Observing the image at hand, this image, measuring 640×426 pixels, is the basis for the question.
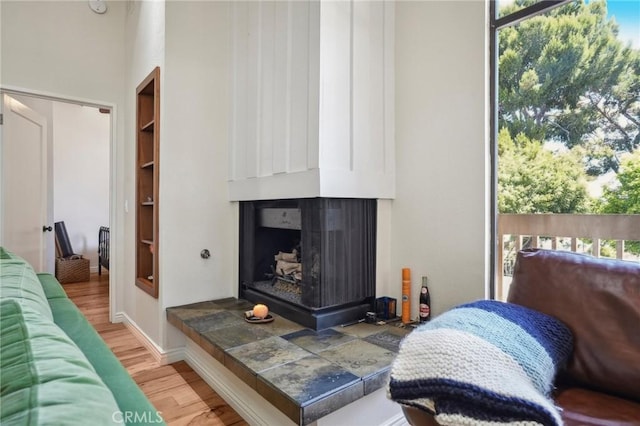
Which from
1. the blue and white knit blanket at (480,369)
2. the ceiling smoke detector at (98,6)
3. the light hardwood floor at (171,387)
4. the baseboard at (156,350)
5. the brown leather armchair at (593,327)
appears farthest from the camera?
the ceiling smoke detector at (98,6)

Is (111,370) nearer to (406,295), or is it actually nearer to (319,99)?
(319,99)

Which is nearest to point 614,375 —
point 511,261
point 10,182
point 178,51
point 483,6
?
point 511,261

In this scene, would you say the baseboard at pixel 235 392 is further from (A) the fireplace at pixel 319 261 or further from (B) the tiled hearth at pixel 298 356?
(A) the fireplace at pixel 319 261

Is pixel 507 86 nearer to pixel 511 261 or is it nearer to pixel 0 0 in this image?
pixel 511 261

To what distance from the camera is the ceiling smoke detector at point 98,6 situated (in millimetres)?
3080


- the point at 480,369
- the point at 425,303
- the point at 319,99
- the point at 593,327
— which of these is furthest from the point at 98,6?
the point at 593,327

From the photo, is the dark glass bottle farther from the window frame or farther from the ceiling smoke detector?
the ceiling smoke detector

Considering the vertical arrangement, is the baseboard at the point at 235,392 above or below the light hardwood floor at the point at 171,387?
above

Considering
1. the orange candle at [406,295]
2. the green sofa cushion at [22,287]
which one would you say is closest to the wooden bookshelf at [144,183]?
the green sofa cushion at [22,287]

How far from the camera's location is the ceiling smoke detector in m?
3.08

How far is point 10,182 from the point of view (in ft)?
9.97

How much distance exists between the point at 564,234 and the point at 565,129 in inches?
21.2

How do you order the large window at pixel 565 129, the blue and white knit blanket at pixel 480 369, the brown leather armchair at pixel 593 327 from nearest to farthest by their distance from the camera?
the blue and white knit blanket at pixel 480 369, the brown leather armchair at pixel 593 327, the large window at pixel 565 129

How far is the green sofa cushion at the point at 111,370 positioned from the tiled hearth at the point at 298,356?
69 cm
